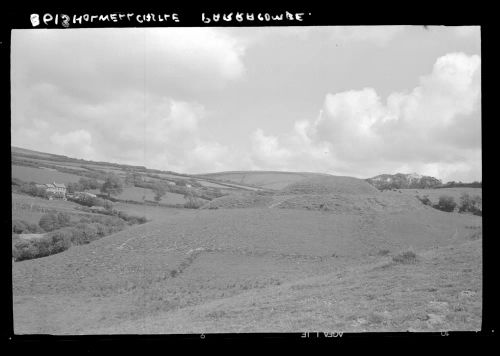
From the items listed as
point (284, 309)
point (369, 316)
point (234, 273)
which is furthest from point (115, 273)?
point (369, 316)

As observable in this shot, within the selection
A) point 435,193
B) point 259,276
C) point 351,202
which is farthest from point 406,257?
point 435,193

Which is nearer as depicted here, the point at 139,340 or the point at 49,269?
the point at 139,340

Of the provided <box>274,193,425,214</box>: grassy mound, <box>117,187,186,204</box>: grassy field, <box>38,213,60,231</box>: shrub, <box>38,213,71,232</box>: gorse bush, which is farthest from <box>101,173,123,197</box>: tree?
<box>274,193,425,214</box>: grassy mound

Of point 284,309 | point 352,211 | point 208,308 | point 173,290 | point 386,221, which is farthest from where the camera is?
point 352,211

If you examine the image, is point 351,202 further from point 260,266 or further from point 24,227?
point 24,227
